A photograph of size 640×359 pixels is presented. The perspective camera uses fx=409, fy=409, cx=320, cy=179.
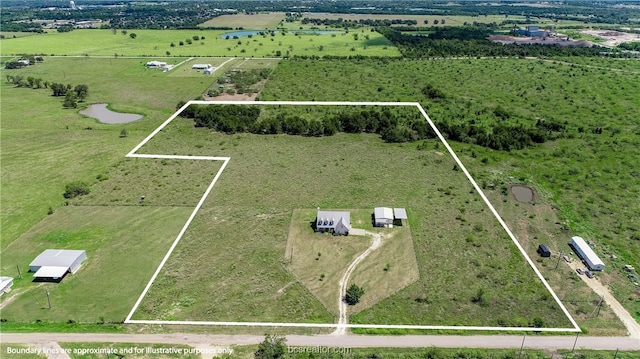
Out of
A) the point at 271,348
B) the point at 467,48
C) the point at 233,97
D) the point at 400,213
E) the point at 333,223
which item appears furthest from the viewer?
the point at 467,48

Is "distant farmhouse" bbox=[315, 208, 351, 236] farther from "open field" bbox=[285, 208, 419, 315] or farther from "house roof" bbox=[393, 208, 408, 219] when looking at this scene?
"house roof" bbox=[393, 208, 408, 219]

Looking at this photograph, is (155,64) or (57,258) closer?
(57,258)

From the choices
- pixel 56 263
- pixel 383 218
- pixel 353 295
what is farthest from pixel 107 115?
pixel 353 295

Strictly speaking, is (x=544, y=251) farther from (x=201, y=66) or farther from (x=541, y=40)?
(x=541, y=40)

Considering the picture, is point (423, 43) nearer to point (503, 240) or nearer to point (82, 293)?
point (503, 240)

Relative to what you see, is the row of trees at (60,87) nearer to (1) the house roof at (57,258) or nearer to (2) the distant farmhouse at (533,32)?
(1) the house roof at (57,258)

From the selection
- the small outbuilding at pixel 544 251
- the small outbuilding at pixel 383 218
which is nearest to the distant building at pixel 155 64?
the small outbuilding at pixel 383 218
